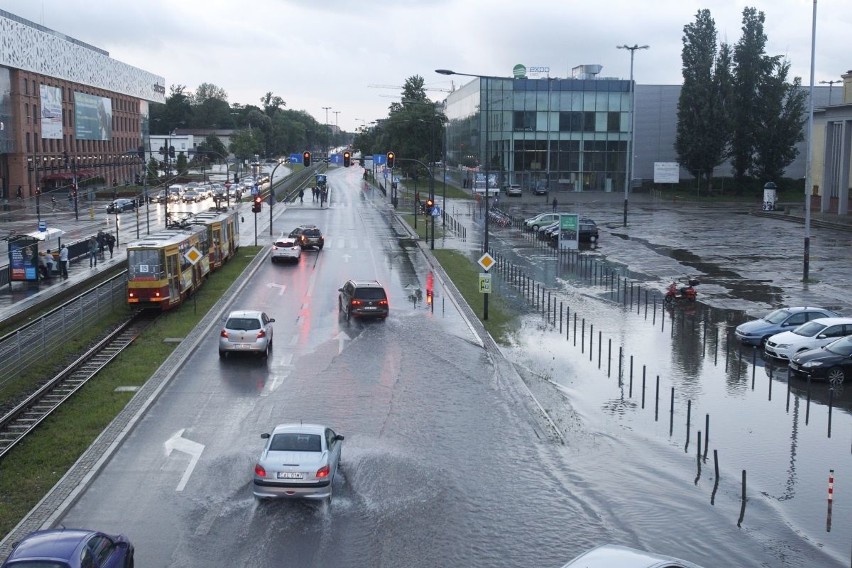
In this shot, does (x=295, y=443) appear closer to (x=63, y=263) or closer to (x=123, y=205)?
(x=63, y=263)

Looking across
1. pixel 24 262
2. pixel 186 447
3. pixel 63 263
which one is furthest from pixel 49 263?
pixel 186 447

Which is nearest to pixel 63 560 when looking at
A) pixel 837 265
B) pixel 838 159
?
pixel 837 265

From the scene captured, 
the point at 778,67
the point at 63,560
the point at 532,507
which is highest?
the point at 778,67

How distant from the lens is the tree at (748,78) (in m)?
99.9

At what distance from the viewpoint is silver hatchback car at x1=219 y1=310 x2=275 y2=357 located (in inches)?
1123

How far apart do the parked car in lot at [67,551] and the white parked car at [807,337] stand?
21920mm

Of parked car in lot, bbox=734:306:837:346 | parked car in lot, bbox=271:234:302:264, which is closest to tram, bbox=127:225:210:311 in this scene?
parked car in lot, bbox=271:234:302:264

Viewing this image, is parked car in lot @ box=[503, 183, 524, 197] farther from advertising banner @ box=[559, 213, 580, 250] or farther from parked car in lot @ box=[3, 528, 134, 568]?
parked car in lot @ box=[3, 528, 134, 568]

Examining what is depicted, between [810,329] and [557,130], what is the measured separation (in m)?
81.6

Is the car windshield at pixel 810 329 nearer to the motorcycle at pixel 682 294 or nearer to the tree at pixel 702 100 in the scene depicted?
the motorcycle at pixel 682 294

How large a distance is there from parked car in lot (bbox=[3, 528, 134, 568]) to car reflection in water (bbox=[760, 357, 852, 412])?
17.7 m

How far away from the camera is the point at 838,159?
79188 millimetres

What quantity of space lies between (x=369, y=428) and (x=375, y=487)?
3972mm

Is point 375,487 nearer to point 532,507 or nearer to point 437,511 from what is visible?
point 437,511
